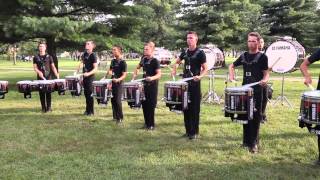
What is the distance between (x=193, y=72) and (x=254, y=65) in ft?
4.81

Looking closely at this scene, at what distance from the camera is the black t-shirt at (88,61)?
1195 cm

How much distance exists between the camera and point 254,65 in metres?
7.78

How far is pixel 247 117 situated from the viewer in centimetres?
765

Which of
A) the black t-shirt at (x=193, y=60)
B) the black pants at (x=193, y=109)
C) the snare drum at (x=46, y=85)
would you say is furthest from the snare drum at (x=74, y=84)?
the black t-shirt at (x=193, y=60)

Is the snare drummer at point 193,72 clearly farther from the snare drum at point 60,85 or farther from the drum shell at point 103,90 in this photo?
the snare drum at point 60,85

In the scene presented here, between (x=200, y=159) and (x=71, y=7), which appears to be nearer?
(x=200, y=159)

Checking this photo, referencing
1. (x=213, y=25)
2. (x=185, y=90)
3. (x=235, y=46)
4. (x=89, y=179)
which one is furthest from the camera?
(x=235, y=46)

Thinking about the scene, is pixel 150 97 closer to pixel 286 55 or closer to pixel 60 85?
pixel 60 85

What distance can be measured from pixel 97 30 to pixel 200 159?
1355cm

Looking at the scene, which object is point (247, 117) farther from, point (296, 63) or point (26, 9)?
point (26, 9)

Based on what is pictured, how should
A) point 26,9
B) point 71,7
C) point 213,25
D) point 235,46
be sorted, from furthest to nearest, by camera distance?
1. point 235,46
2. point 213,25
3. point 71,7
4. point 26,9

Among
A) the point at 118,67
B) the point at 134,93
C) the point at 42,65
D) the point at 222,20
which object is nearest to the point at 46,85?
the point at 42,65

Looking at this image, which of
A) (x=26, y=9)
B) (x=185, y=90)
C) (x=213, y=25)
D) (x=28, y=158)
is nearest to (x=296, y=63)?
(x=185, y=90)

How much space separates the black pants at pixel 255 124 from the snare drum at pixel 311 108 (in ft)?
4.45
